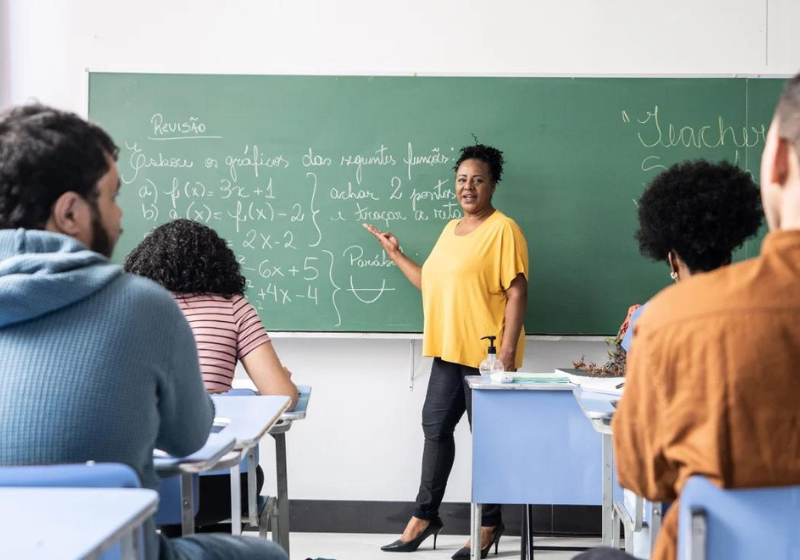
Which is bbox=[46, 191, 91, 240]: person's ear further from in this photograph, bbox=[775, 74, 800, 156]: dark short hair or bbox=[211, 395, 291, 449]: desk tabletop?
bbox=[775, 74, 800, 156]: dark short hair

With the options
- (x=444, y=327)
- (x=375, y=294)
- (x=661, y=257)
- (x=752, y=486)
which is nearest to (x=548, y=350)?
(x=444, y=327)

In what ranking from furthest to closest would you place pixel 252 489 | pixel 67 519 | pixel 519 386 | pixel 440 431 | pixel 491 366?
pixel 440 431 < pixel 491 366 < pixel 519 386 < pixel 252 489 < pixel 67 519

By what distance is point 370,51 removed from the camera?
13.5ft

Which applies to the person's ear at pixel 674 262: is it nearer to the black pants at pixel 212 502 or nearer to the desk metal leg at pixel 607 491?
the desk metal leg at pixel 607 491

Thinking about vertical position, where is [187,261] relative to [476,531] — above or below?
above

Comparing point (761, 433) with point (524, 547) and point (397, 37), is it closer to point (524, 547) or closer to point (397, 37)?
point (524, 547)

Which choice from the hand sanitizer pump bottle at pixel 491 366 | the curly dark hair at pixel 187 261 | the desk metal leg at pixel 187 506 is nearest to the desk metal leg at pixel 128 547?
the desk metal leg at pixel 187 506

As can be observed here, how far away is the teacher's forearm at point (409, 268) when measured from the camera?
3.99 m

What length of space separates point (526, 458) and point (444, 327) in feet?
2.63

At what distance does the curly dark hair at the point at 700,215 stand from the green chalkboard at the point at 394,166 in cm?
174

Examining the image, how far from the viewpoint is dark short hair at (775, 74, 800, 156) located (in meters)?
1.13

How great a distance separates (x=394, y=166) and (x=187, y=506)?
2449 millimetres

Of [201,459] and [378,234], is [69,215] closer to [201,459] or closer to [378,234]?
[201,459]

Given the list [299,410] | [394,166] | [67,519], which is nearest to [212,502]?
[299,410]
